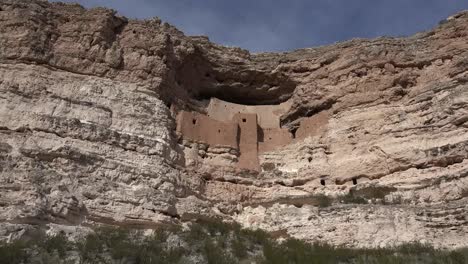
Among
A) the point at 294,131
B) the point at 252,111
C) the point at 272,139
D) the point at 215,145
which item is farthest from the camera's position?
the point at 252,111

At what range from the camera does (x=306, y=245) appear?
12.3m

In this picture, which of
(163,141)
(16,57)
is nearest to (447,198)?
(163,141)

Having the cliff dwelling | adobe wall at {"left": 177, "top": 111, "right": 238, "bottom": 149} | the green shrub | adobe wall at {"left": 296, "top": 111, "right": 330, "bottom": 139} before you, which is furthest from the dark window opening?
the green shrub

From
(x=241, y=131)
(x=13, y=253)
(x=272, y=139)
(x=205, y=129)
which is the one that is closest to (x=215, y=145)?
(x=205, y=129)

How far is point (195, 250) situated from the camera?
37.2ft

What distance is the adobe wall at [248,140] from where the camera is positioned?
15.8 m

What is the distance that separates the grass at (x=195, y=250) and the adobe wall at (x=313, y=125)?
14.0ft

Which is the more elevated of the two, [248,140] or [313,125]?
[313,125]

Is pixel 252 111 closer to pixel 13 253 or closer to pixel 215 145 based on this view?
pixel 215 145

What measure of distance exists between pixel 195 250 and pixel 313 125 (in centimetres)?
623

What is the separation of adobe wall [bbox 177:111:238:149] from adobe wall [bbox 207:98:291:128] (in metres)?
1.10

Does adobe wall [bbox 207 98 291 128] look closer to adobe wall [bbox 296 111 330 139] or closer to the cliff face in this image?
the cliff face

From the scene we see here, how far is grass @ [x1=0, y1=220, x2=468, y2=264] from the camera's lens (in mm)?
10406

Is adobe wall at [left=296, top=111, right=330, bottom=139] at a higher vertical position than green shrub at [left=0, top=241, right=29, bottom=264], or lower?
higher
